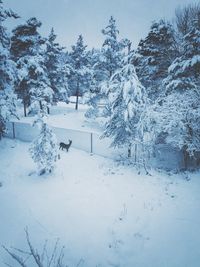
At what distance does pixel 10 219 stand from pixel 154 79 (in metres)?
15.0

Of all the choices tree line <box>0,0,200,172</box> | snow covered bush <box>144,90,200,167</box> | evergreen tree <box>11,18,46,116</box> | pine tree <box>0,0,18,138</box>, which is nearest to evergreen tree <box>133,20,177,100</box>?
tree line <box>0,0,200,172</box>

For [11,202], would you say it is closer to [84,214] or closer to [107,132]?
[84,214]

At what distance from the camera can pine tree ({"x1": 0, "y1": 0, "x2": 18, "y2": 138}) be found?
1270 cm

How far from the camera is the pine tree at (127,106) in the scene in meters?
11.4

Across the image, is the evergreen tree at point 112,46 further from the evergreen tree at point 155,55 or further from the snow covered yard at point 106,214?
the snow covered yard at point 106,214

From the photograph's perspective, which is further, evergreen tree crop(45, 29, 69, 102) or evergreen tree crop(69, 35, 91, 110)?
evergreen tree crop(69, 35, 91, 110)

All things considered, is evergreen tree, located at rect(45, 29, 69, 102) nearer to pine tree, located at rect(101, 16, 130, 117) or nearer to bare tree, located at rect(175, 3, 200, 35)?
pine tree, located at rect(101, 16, 130, 117)

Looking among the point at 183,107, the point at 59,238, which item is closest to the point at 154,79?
the point at 183,107

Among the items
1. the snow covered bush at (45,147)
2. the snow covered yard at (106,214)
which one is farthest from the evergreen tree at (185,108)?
the snow covered bush at (45,147)

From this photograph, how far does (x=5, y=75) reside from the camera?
13.6m

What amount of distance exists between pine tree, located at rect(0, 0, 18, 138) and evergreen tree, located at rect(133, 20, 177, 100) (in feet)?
34.0

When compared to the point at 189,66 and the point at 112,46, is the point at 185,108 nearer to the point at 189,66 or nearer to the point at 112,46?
the point at 189,66

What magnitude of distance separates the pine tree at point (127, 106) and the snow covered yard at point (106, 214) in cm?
211

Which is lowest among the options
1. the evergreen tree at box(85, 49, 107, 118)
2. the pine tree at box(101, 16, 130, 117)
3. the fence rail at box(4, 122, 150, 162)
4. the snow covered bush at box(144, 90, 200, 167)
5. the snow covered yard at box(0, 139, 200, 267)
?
the snow covered yard at box(0, 139, 200, 267)
